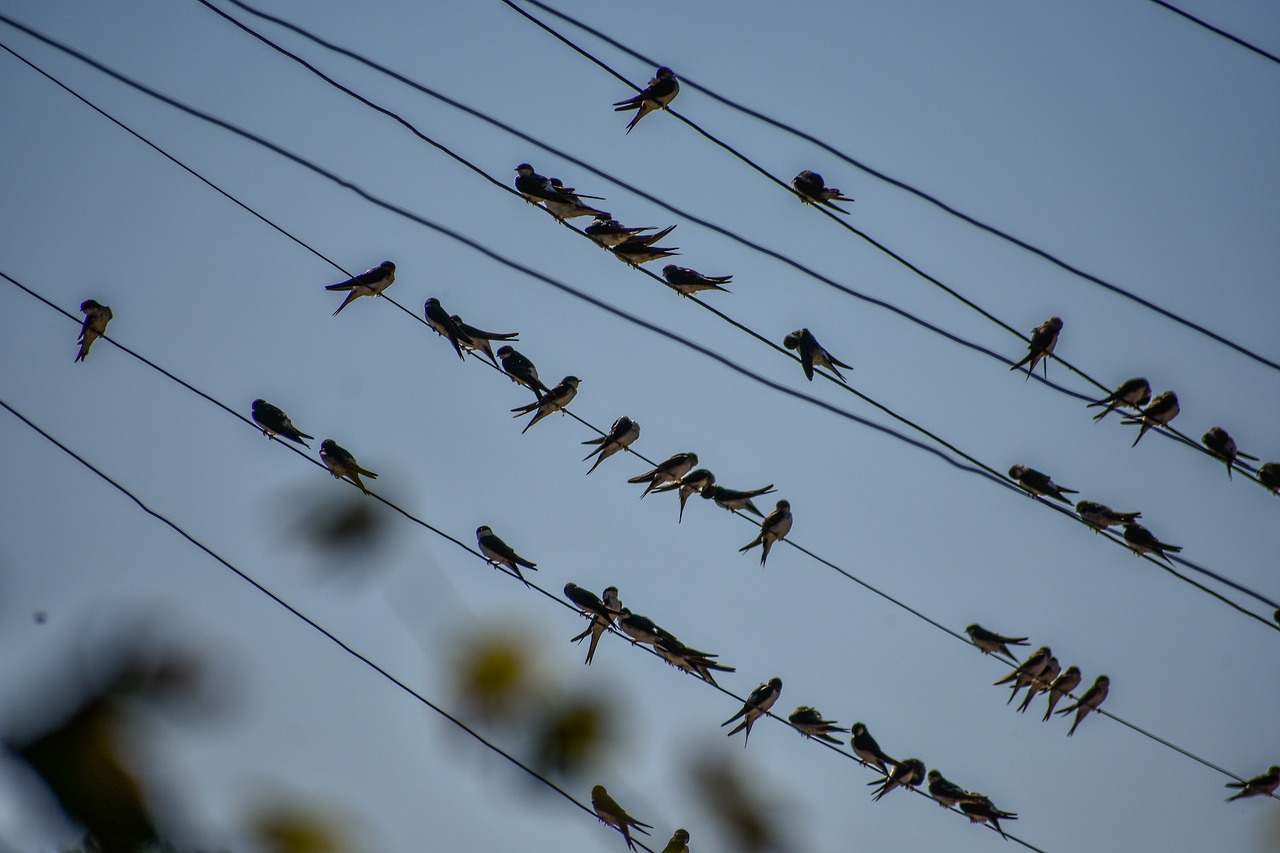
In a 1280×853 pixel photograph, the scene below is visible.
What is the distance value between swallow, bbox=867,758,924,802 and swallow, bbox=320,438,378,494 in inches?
181

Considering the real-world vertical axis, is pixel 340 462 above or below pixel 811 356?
below

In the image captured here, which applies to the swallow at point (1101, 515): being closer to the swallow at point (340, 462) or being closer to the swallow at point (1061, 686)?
the swallow at point (1061, 686)

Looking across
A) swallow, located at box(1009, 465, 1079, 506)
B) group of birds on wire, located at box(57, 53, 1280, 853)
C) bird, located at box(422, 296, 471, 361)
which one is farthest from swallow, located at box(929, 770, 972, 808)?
bird, located at box(422, 296, 471, 361)

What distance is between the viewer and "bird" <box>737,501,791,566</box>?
30.6 feet

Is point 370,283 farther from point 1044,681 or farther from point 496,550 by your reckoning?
point 1044,681

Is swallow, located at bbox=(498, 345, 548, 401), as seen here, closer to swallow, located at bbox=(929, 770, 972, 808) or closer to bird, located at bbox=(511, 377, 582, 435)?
bird, located at bbox=(511, 377, 582, 435)

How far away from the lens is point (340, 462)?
9633 mm

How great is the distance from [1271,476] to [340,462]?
6972 mm

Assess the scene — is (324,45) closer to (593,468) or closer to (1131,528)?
(593,468)

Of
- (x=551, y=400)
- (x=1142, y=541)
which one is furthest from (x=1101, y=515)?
(x=551, y=400)

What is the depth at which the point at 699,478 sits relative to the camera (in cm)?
936

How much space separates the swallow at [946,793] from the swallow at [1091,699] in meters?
1.17

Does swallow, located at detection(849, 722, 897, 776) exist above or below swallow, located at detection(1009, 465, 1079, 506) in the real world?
below

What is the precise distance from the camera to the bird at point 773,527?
9.33 m
